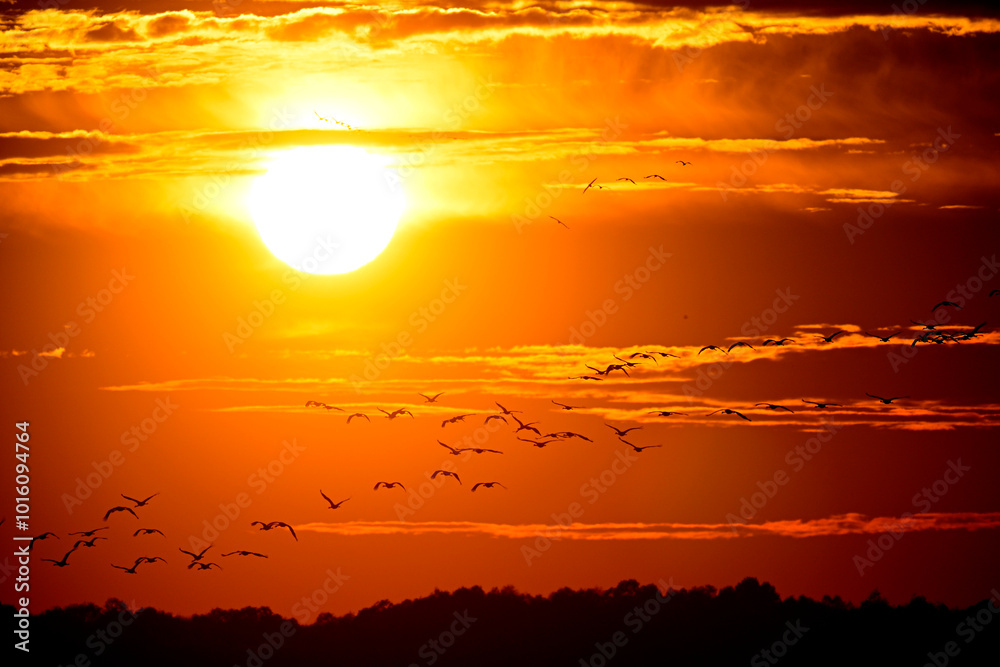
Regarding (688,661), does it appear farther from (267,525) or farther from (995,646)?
(267,525)

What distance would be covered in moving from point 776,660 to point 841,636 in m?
6.25

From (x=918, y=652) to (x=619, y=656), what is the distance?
26.2 meters

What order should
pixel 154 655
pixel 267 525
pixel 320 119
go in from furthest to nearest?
pixel 154 655 < pixel 267 525 < pixel 320 119

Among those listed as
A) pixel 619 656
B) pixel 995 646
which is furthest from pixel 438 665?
pixel 995 646

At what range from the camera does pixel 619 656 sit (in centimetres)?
13238

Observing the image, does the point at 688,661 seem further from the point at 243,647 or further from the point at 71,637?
the point at 71,637

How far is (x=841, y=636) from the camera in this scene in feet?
427

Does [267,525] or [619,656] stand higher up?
[619,656]

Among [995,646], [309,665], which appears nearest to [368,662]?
[309,665]

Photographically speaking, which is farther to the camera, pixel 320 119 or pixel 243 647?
pixel 243 647

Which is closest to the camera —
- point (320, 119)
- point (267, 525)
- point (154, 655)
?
point (320, 119)

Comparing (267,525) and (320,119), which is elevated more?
(320,119)

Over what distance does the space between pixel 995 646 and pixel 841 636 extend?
13.0 metres

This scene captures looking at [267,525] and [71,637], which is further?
[71,637]
